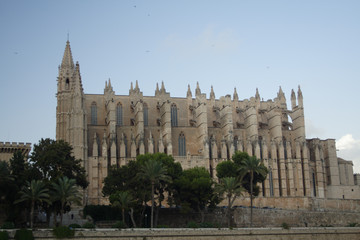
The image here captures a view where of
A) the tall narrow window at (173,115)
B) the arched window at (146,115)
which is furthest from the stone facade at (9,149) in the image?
the tall narrow window at (173,115)

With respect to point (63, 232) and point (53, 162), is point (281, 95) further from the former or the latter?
point (63, 232)

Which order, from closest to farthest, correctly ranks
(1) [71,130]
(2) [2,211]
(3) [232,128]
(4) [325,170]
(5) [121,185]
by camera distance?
1. (2) [2,211]
2. (5) [121,185]
3. (1) [71,130]
4. (3) [232,128]
5. (4) [325,170]

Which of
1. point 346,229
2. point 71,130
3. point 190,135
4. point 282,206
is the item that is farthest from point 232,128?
point 346,229

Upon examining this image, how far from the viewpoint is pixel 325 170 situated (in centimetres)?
8181

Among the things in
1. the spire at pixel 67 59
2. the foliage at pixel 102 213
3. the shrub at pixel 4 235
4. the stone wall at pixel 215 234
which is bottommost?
the stone wall at pixel 215 234

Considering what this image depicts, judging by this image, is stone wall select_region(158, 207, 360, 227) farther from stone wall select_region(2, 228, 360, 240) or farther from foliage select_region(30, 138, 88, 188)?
foliage select_region(30, 138, 88, 188)

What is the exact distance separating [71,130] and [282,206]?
94.4ft

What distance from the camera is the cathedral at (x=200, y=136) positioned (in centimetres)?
6894

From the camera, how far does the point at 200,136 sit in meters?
76.1

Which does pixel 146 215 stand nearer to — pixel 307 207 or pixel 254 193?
pixel 254 193

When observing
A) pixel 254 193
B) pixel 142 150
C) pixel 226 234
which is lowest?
pixel 226 234

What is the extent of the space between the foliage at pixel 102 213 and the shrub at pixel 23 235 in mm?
15707

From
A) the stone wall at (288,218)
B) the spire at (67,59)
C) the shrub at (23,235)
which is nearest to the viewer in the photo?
the shrub at (23,235)

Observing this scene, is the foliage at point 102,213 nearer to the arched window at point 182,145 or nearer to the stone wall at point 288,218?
the stone wall at point 288,218
